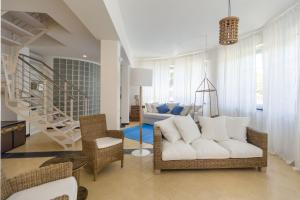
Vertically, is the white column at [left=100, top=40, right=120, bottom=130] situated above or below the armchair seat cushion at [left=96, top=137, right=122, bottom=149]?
above

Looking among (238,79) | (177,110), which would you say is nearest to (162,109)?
→ (177,110)

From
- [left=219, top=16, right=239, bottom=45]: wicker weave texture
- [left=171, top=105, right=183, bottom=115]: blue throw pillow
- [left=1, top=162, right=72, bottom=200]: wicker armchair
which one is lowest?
[left=1, top=162, right=72, bottom=200]: wicker armchair

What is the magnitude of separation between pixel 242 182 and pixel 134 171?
61.9 inches

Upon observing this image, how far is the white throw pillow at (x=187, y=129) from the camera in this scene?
2877mm

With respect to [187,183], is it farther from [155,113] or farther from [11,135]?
[155,113]

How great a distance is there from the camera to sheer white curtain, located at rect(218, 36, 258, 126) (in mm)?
4078

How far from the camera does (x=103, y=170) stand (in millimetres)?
2723

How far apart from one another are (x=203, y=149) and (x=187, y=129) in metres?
0.45

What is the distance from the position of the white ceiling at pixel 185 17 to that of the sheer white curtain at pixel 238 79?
49cm

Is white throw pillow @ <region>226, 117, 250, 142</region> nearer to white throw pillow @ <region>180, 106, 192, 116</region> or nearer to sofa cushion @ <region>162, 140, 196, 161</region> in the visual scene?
sofa cushion @ <region>162, 140, 196, 161</region>

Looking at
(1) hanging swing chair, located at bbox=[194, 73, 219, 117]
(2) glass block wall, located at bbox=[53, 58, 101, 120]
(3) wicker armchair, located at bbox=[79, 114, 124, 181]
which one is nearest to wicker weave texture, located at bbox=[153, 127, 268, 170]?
(3) wicker armchair, located at bbox=[79, 114, 124, 181]

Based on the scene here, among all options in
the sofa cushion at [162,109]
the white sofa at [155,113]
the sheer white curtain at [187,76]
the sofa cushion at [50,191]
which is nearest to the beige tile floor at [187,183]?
the sofa cushion at [50,191]

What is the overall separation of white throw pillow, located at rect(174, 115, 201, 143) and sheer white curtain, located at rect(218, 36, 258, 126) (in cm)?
197

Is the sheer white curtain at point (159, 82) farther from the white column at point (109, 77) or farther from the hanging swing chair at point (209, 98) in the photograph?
the white column at point (109, 77)
